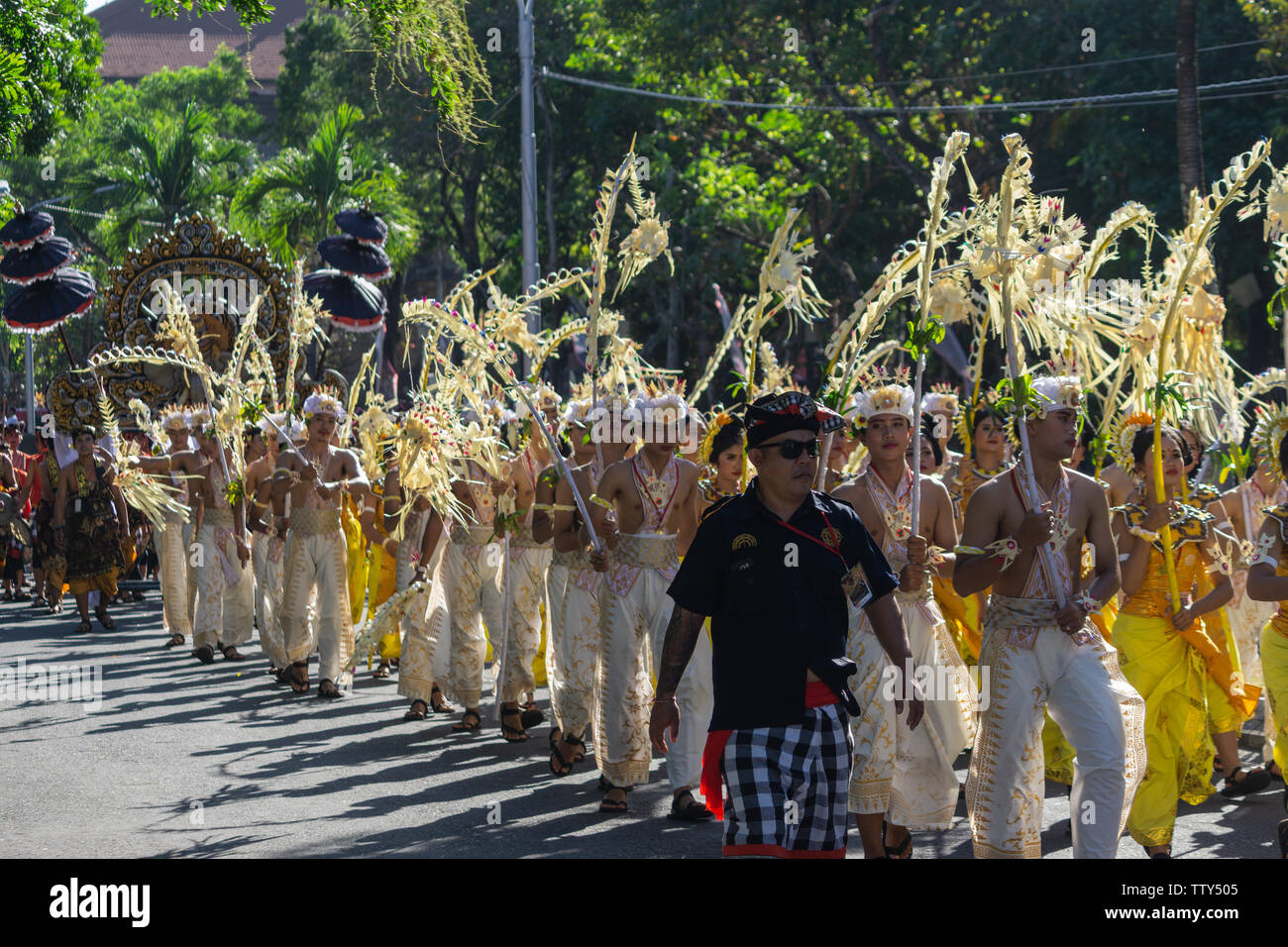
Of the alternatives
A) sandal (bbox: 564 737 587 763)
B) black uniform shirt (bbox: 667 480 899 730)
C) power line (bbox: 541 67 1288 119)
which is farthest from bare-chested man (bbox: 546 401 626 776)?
power line (bbox: 541 67 1288 119)

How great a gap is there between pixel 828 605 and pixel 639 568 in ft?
11.4

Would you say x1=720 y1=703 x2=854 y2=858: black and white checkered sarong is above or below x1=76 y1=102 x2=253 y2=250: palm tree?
below

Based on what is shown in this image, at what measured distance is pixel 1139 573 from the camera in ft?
24.5

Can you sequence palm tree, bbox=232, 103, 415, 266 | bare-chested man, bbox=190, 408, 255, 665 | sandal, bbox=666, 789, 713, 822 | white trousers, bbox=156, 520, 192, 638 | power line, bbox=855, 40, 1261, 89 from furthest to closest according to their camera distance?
palm tree, bbox=232, 103, 415, 266, power line, bbox=855, 40, 1261, 89, white trousers, bbox=156, 520, 192, 638, bare-chested man, bbox=190, 408, 255, 665, sandal, bbox=666, 789, 713, 822

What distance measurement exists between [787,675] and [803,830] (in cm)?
47

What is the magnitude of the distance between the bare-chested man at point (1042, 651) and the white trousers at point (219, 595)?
954cm

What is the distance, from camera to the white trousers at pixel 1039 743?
5.98 m

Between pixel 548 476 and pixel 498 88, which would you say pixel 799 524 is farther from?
pixel 498 88

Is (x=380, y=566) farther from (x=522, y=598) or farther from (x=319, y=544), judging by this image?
(x=522, y=598)

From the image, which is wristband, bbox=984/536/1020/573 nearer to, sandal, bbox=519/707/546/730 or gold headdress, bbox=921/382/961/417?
gold headdress, bbox=921/382/961/417

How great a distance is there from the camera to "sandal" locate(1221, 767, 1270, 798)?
8383mm

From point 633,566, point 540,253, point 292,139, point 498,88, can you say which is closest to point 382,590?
point 633,566

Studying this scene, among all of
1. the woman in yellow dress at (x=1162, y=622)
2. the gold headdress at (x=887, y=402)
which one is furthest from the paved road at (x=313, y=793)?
the gold headdress at (x=887, y=402)

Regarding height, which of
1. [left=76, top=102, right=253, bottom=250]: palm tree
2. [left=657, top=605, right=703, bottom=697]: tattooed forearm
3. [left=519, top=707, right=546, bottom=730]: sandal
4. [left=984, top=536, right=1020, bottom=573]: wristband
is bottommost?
[left=519, top=707, right=546, bottom=730]: sandal
